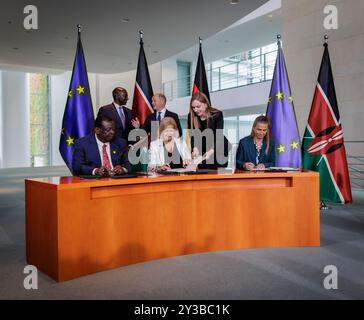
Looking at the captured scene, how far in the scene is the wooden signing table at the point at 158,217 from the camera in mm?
3041

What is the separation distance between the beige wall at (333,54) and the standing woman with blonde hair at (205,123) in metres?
4.45

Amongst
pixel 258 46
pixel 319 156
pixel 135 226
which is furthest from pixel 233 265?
pixel 258 46

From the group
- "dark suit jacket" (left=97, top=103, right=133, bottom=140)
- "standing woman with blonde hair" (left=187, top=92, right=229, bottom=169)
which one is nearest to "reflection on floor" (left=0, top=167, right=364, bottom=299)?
"standing woman with blonde hair" (left=187, top=92, right=229, bottom=169)

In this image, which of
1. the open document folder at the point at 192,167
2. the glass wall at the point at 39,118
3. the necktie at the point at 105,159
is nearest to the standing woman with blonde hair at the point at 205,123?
the open document folder at the point at 192,167

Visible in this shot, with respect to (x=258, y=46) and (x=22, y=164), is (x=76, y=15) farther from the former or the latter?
(x=22, y=164)

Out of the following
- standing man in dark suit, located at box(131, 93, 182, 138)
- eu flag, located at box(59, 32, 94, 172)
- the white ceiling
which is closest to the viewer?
standing man in dark suit, located at box(131, 93, 182, 138)

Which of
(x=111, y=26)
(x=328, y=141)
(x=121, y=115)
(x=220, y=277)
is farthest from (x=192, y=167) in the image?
(x=111, y=26)

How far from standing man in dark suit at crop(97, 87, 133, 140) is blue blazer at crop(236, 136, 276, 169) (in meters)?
1.49

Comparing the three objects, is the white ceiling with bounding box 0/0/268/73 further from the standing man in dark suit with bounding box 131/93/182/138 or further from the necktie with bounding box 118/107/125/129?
the standing man in dark suit with bounding box 131/93/182/138

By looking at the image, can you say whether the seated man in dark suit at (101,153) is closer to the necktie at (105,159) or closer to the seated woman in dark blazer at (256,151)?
the necktie at (105,159)

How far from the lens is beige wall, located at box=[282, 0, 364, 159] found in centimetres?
765

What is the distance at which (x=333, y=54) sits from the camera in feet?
26.4

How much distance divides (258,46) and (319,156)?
9376 millimetres

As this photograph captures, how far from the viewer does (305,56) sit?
8.60 meters
